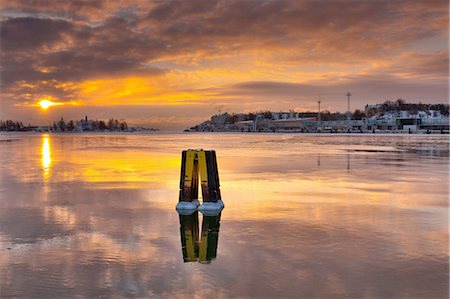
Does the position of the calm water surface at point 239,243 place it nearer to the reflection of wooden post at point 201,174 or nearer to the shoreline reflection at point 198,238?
the shoreline reflection at point 198,238

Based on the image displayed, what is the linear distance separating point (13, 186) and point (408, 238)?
14008mm

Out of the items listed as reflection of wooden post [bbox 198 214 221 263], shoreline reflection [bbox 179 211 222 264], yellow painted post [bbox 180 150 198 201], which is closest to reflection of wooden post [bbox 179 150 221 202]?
yellow painted post [bbox 180 150 198 201]

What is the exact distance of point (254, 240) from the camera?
29.7 ft

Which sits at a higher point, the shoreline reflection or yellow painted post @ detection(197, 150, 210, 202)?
yellow painted post @ detection(197, 150, 210, 202)

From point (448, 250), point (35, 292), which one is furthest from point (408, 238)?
point (35, 292)

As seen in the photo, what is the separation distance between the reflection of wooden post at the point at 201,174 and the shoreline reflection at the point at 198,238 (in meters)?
0.63

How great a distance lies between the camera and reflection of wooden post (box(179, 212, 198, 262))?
8217 mm

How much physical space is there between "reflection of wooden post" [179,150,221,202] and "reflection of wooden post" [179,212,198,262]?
27.2 inches

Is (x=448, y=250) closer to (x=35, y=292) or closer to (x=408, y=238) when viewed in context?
(x=408, y=238)

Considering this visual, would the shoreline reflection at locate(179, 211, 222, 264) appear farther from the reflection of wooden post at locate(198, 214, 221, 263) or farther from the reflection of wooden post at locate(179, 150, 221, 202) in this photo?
the reflection of wooden post at locate(179, 150, 221, 202)

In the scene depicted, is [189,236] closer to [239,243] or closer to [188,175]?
[239,243]

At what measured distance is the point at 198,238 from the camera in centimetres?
946

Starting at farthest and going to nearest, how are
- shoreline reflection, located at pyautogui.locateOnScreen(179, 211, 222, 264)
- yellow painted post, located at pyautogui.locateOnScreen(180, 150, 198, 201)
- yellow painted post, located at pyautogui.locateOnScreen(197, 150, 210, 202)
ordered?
yellow painted post, located at pyautogui.locateOnScreen(180, 150, 198, 201), yellow painted post, located at pyautogui.locateOnScreen(197, 150, 210, 202), shoreline reflection, located at pyautogui.locateOnScreen(179, 211, 222, 264)

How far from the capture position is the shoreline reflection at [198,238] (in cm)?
814
